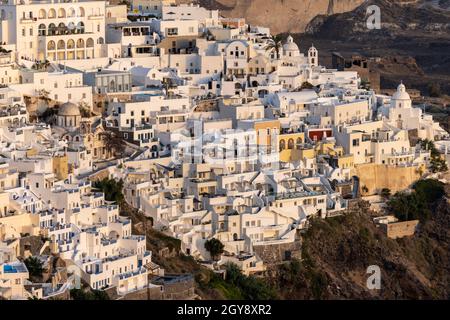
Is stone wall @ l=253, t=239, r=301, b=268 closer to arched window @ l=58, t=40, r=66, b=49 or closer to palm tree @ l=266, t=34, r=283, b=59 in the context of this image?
arched window @ l=58, t=40, r=66, b=49

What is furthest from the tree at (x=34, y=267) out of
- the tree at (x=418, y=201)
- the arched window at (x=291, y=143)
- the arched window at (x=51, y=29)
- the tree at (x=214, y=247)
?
the arched window at (x=51, y=29)

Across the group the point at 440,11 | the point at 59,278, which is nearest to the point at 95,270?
the point at 59,278

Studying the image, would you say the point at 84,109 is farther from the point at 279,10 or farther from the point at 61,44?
the point at 279,10

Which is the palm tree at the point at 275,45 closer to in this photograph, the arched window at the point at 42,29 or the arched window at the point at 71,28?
the arched window at the point at 71,28

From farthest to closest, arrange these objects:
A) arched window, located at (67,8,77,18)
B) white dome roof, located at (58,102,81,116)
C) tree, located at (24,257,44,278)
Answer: arched window, located at (67,8,77,18) → white dome roof, located at (58,102,81,116) → tree, located at (24,257,44,278)

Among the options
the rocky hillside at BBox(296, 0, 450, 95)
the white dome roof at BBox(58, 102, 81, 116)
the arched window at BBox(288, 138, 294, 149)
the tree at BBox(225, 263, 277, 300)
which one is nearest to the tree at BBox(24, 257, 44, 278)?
the tree at BBox(225, 263, 277, 300)

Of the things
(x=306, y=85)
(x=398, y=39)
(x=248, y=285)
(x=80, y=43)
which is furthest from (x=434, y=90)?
Result: (x=248, y=285)

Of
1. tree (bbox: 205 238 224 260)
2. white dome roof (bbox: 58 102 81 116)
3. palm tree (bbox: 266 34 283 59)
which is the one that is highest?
palm tree (bbox: 266 34 283 59)
